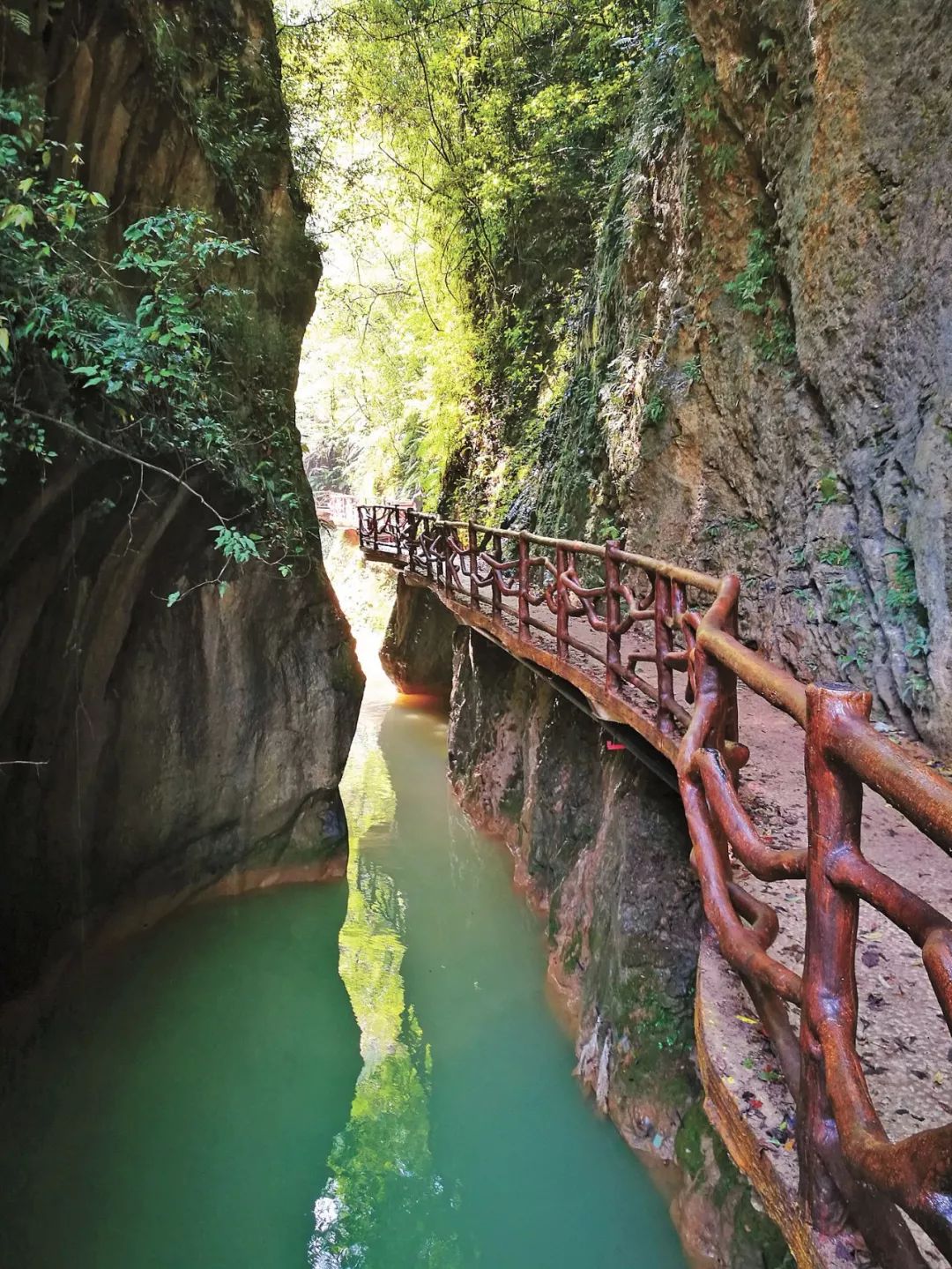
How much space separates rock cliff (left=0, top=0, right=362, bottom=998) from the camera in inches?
209

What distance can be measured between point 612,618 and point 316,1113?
4.40 meters

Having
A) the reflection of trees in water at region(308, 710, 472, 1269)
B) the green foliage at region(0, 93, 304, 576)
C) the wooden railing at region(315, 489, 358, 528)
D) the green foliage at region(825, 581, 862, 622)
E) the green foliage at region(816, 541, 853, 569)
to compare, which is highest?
the green foliage at region(0, 93, 304, 576)

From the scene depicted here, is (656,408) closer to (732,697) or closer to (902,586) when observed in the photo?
(902,586)

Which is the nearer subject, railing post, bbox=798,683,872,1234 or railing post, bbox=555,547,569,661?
railing post, bbox=798,683,872,1234

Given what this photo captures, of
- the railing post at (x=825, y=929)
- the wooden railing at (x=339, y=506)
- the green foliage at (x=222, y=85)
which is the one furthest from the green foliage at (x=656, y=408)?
the wooden railing at (x=339, y=506)

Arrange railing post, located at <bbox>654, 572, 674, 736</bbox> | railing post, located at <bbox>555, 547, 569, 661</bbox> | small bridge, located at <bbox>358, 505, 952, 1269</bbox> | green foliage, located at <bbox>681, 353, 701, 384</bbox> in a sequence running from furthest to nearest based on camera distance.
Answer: green foliage, located at <bbox>681, 353, 701, 384</bbox>
railing post, located at <bbox>555, 547, 569, 661</bbox>
railing post, located at <bbox>654, 572, 674, 736</bbox>
small bridge, located at <bbox>358, 505, 952, 1269</bbox>

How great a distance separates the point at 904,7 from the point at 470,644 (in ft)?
27.1

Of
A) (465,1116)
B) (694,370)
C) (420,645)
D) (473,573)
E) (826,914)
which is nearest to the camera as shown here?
(826,914)

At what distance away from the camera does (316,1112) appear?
225 inches

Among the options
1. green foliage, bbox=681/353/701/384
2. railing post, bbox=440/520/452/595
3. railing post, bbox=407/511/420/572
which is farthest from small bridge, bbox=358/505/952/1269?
railing post, bbox=407/511/420/572

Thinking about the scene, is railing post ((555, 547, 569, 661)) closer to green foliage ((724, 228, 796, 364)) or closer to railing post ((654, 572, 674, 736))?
railing post ((654, 572, 674, 736))

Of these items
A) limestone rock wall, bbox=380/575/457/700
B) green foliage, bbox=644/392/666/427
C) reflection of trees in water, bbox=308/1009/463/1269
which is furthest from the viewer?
limestone rock wall, bbox=380/575/457/700

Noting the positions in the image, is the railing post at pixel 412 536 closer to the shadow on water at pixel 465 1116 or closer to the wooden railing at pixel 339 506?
the shadow on water at pixel 465 1116

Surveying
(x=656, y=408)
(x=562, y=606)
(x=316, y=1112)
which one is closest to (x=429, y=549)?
(x=656, y=408)
